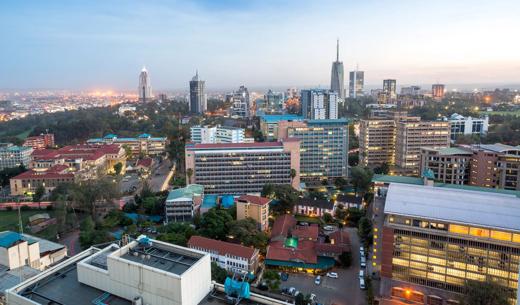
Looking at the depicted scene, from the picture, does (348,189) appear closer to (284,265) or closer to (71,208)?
(284,265)

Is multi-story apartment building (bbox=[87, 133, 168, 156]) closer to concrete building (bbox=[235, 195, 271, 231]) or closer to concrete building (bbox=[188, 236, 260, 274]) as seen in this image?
concrete building (bbox=[235, 195, 271, 231])

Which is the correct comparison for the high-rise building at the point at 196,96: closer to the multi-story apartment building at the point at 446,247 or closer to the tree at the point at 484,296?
the multi-story apartment building at the point at 446,247

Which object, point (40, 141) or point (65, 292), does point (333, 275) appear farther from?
point (40, 141)

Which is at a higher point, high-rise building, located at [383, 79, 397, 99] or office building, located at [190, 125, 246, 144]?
high-rise building, located at [383, 79, 397, 99]

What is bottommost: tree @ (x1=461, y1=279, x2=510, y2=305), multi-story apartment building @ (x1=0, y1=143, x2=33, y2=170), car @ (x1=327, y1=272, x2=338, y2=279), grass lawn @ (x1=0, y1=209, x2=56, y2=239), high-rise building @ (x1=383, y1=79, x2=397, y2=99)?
car @ (x1=327, y1=272, x2=338, y2=279)

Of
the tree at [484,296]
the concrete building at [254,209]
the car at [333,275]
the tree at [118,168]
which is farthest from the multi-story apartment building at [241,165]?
the tree at [484,296]

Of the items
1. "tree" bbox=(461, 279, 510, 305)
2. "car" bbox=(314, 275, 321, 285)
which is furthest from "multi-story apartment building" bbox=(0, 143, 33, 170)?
"tree" bbox=(461, 279, 510, 305)

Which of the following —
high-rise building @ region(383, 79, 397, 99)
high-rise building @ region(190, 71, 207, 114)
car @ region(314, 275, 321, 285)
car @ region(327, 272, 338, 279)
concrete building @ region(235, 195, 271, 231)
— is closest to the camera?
car @ region(314, 275, 321, 285)

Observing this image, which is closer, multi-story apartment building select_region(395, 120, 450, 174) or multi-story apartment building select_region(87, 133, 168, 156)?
multi-story apartment building select_region(395, 120, 450, 174)
